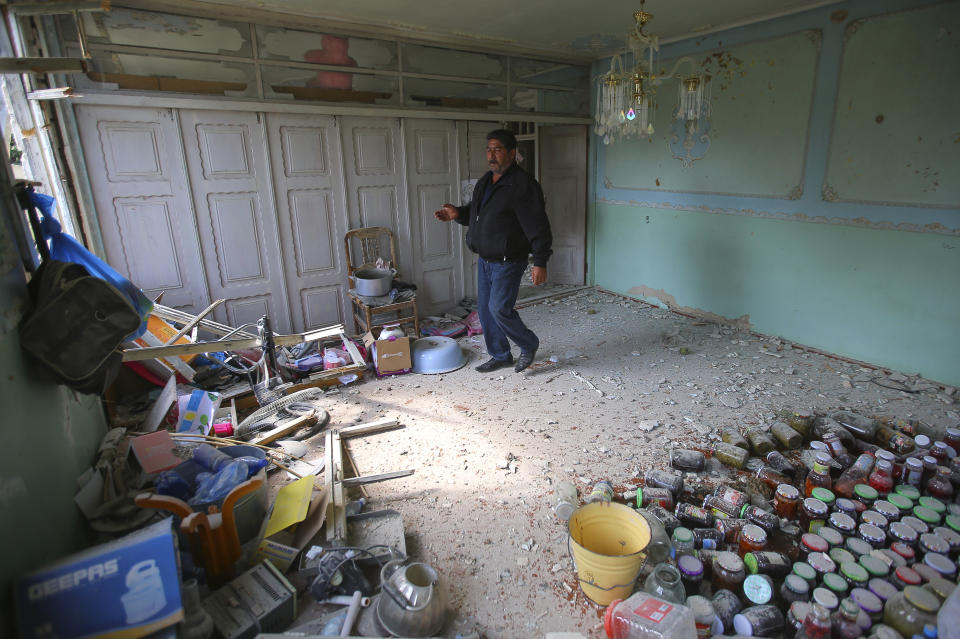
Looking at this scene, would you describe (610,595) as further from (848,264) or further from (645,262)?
(645,262)

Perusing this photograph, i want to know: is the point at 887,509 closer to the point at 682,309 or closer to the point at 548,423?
the point at 548,423

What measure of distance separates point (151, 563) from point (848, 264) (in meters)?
4.44

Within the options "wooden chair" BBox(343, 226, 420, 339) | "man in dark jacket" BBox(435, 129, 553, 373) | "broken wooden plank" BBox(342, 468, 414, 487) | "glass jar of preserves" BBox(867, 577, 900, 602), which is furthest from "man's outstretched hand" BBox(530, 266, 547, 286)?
"glass jar of preserves" BBox(867, 577, 900, 602)

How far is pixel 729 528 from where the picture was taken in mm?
1933

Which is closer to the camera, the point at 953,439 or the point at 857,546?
the point at 857,546

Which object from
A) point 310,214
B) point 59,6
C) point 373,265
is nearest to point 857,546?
point 59,6

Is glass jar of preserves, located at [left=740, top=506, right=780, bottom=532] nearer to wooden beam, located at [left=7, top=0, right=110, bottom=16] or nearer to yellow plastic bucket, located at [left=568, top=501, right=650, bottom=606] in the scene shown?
yellow plastic bucket, located at [left=568, top=501, right=650, bottom=606]

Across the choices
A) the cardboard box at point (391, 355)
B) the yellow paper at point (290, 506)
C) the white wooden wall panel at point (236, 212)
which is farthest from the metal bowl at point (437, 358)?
the yellow paper at point (290, 506)

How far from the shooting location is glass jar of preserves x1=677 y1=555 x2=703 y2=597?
174 centimetres

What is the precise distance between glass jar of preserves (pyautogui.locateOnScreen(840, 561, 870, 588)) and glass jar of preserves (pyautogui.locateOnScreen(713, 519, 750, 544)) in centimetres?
32

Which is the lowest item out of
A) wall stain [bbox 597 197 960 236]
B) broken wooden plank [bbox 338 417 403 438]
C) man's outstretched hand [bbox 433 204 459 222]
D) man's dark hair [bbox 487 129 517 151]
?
broken wooden plank [bbox 338 417 403 438]

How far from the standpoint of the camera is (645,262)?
5.22 metres

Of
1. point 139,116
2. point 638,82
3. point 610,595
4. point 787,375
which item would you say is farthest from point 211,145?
point 787,375

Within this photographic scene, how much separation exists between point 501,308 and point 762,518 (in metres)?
2.04
